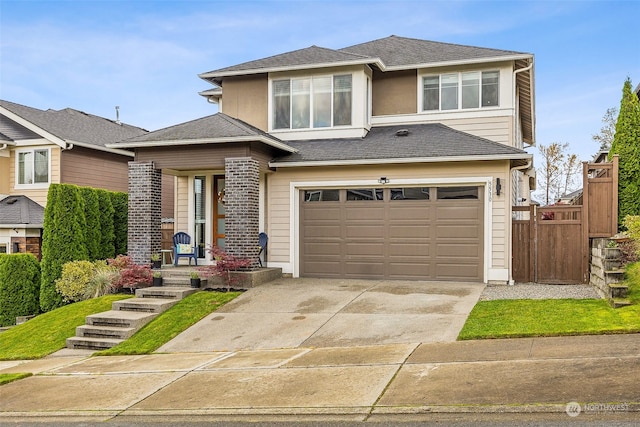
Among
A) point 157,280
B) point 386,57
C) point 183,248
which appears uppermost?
point 386,57

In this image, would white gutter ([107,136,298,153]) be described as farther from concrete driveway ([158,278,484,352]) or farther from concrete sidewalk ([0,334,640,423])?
concrete sidewalk ([0,334,640,423])

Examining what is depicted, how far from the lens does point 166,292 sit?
13.0 metres

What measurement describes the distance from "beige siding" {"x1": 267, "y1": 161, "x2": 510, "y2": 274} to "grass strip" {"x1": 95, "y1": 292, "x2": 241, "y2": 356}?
2.88 meters

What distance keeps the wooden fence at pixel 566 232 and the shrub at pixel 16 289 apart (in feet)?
41.3

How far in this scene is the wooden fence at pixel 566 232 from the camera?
1377cm

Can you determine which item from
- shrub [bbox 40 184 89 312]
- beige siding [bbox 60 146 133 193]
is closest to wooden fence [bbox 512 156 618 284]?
shrub [bbox 40 184 89 312]

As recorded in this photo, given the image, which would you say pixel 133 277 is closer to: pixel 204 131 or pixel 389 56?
pixel 204 131

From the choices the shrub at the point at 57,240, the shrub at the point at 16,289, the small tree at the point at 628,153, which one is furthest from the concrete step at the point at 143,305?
the small tree at the point at 628,153

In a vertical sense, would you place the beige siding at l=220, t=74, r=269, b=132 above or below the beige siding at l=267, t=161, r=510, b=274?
above

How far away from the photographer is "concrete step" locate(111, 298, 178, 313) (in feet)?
40.0

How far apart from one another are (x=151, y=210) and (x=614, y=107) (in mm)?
33746

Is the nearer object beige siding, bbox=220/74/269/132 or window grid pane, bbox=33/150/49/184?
beige siding, bbox=220/74/269/132

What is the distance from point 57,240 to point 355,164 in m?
7.98

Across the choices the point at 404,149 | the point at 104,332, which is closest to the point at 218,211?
the point at 404,149
